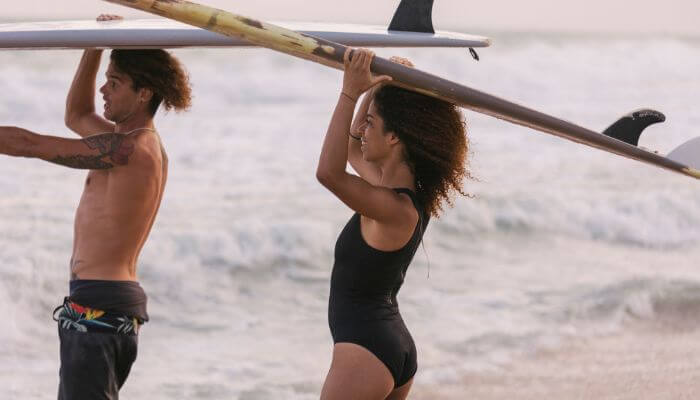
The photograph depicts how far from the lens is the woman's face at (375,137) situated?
155 inches

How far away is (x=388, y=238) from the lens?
3.87 meters

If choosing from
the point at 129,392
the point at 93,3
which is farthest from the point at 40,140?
the point at 93,3

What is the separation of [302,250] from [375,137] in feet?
29.0

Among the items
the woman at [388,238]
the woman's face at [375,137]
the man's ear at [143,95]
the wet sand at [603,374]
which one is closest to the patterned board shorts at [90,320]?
the man's ear at [143,95]

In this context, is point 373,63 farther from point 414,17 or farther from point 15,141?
point 414,17

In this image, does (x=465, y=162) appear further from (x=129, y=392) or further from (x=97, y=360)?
(x=129, y=392)

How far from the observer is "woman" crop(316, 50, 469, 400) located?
12.7 feet

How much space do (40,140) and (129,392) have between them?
13.7ft

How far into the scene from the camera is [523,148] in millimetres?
17875

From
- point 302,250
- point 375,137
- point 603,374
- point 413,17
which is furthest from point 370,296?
point 302,250

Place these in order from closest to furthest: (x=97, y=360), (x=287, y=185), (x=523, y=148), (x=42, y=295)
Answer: (x=97, y=360) → (x=42, y=295) → (x=287, y=185) → (x=523, y=148)

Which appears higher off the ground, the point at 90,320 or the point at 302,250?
the point at 90,320

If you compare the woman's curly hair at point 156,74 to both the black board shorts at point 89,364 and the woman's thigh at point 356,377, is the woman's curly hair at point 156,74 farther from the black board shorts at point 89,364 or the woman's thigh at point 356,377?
the woman's thigh at point 356,377

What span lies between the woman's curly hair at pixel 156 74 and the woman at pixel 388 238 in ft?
3.10
